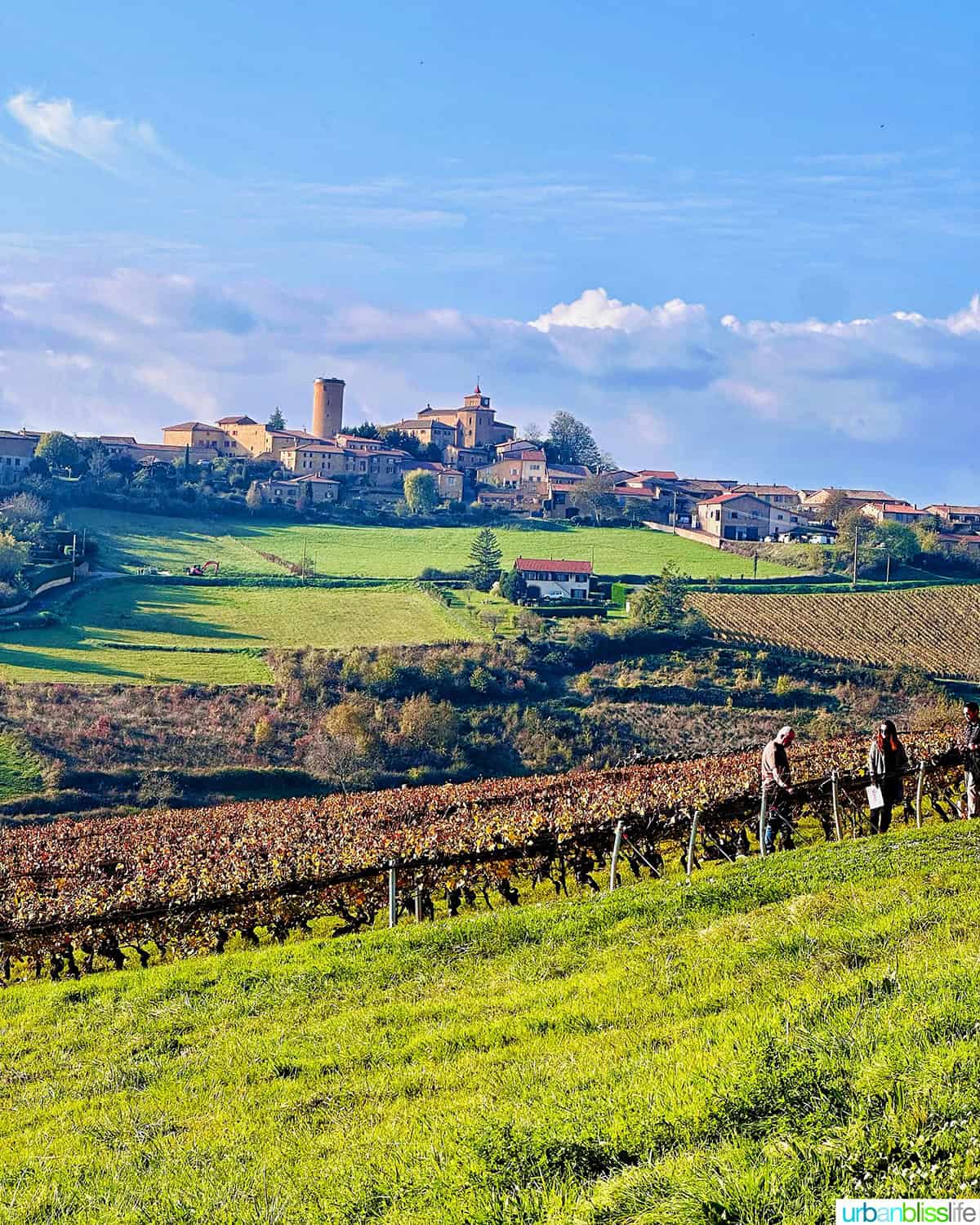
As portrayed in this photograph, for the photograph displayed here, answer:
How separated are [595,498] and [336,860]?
108 metres

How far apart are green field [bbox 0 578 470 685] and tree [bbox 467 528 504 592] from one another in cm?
538

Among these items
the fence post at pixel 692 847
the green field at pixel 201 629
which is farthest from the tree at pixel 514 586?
the fence post at pixel 692 847

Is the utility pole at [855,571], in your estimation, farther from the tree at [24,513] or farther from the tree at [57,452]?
the tree at [57,452]

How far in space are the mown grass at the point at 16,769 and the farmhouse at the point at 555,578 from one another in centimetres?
4282

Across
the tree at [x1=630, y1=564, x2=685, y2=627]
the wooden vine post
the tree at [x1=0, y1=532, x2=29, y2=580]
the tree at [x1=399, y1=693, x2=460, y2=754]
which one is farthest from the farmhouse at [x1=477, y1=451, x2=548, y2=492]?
the wooden vine post

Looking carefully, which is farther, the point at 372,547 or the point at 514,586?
the point at 372,547

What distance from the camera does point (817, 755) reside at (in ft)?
77.4

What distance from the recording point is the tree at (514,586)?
81938mm

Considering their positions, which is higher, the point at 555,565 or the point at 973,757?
the point at 555,565

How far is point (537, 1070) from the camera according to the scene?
25.3 feet

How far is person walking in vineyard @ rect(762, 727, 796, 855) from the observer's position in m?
15.9

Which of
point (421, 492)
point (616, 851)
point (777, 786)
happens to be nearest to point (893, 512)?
point (421, 492)

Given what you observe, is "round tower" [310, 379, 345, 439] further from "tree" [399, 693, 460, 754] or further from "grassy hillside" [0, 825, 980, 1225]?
"grassy hillside" [0, 825, 980, 1225]

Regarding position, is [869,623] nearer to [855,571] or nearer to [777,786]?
[855,571]
